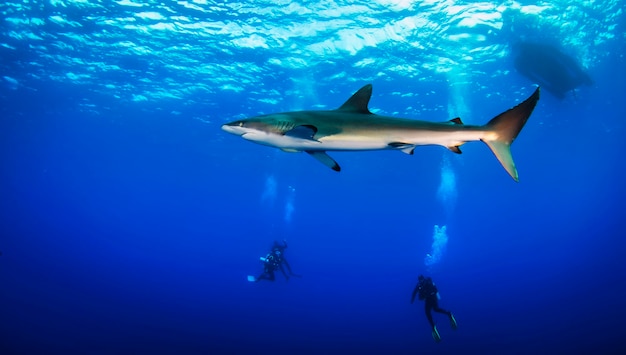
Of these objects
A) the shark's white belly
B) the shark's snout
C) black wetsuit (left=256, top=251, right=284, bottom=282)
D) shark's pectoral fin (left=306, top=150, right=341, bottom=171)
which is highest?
black wetsuit (left=256, top=251, right=284, bottom=282)

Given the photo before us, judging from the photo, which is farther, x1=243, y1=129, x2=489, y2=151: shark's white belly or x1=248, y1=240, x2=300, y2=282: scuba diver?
x1=248, y1=240, x2=300, y2=282: scuba diver

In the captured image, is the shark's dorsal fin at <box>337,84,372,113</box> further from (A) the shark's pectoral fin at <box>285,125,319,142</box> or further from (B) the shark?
(A) the shark's pectoral fin at <box>285,125,319,142</box>

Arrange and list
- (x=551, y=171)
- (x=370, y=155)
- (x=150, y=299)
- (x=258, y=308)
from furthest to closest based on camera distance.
Answer: (x=551, y=171) → (x=370, y=155) → (x=258, y=308) → (x=150, y=299)

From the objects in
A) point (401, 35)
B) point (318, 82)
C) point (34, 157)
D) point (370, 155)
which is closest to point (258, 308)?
point (370, 155)

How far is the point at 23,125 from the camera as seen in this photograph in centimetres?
3647

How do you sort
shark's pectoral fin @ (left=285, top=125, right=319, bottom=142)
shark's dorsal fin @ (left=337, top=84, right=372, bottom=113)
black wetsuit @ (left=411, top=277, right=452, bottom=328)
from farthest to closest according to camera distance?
black wetsuit @ (left=411, top=277, right=452, bottom=328) → shark's dorsal fin @ (left=337, top=84, right=372, bottom=113) → shark's pectoral fin @ (left=285, top=125, right=319, bottom=142)

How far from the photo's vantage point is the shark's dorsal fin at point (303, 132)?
9.80 ft

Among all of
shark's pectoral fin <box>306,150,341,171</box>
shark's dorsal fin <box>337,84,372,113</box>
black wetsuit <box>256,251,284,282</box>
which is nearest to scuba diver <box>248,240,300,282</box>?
black wetsuit <box>256,251,284,282</box>

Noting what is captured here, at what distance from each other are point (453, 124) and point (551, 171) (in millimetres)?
64479

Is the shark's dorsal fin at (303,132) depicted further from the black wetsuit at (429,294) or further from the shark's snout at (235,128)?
the black wetsuit at (429,294)

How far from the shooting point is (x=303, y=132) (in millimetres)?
3072

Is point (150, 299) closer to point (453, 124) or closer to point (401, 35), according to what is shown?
point (401, 35)

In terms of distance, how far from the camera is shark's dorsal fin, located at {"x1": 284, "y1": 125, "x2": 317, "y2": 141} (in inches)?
118

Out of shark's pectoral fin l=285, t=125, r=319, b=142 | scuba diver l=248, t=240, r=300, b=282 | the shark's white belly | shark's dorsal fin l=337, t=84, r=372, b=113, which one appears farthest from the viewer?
scuba diver l=248, t=240, r=300, b=282
